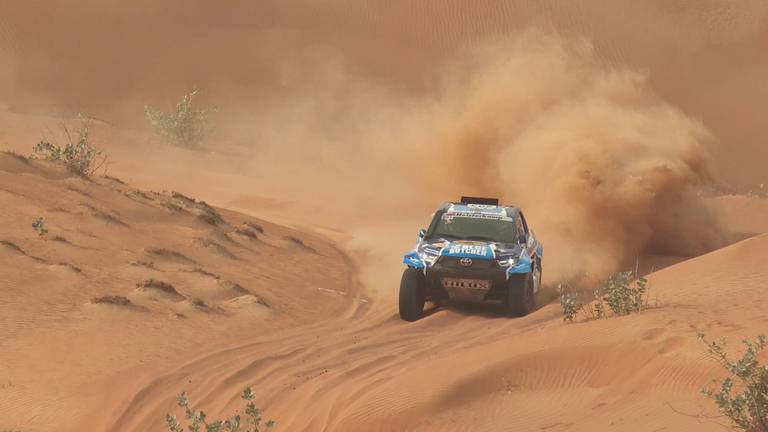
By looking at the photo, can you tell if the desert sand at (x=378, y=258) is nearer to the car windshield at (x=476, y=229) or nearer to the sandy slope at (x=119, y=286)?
the sandy slope at (x=119, y=286)

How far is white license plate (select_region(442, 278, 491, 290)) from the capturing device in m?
14.2

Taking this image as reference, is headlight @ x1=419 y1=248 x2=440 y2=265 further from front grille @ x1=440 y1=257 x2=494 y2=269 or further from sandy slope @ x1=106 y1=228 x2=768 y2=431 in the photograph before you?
sandy slope @ x1=106 y1=228 x2=768 y2=431

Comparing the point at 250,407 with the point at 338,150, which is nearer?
the point at 250,407

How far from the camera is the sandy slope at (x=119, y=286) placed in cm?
1124

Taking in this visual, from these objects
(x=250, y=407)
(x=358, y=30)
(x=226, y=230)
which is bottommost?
(x=250, y=407)

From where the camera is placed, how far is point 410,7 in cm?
6631

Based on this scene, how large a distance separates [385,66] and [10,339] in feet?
155

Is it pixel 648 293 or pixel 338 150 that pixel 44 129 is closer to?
pixel 338 150

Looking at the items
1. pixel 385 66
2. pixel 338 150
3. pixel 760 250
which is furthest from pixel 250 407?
pixel 385 66

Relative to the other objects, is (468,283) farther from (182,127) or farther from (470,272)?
(182,127)

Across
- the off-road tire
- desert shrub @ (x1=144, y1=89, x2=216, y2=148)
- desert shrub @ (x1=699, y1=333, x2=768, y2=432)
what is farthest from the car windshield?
desert shrub @ (x1=144, y1=89, x2=216, y2=148)

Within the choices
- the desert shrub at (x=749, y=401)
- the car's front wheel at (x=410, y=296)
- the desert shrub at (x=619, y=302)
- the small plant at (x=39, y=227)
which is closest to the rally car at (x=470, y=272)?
the car's front wheel at (x=410, y=296)

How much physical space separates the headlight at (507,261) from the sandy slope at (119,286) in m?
2.62

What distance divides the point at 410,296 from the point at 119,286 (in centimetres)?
399
